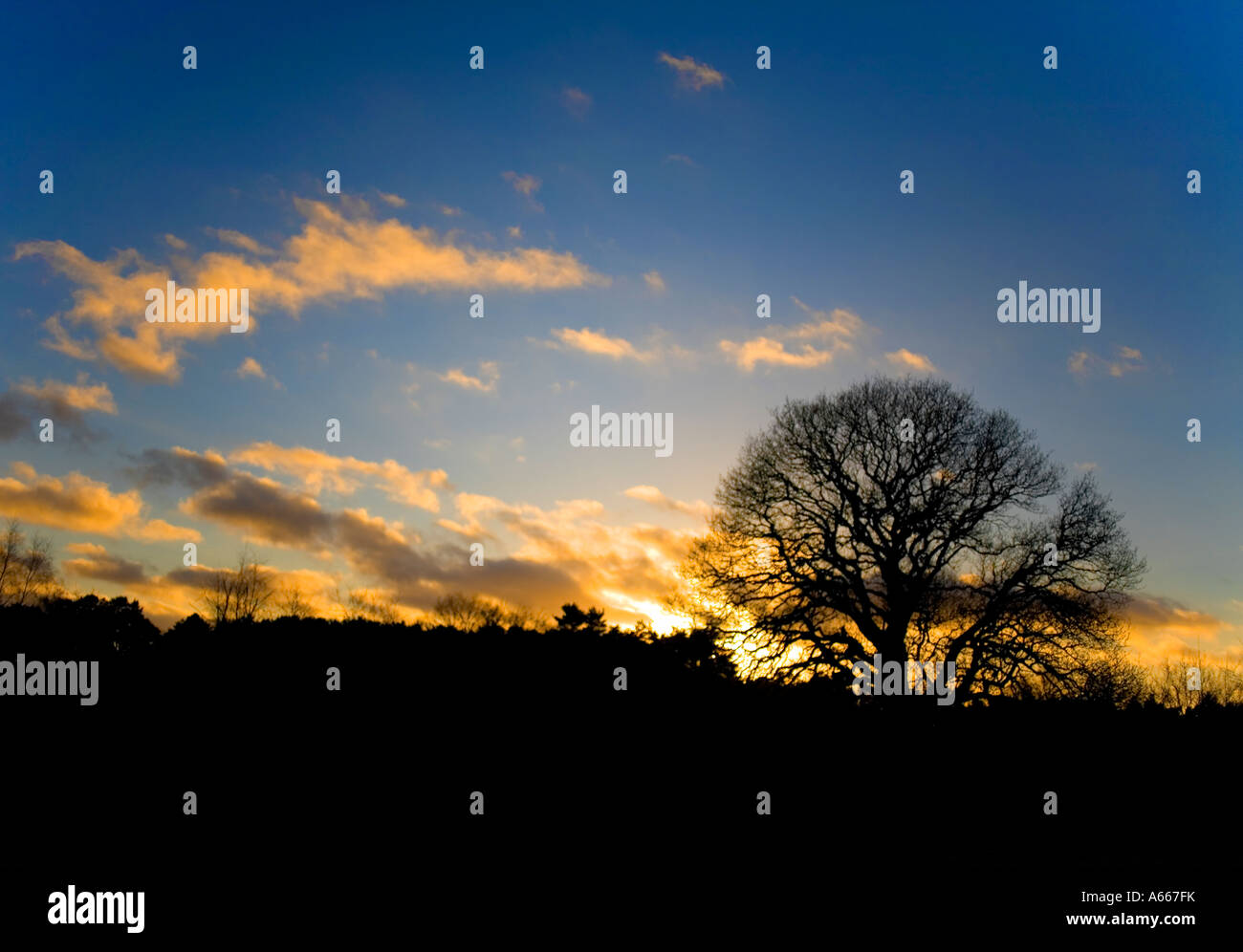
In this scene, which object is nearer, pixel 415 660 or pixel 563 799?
pixel 563 799

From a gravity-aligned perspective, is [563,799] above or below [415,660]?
below

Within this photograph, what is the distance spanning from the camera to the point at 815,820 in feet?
32.8

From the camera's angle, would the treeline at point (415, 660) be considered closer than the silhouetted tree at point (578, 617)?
Yes

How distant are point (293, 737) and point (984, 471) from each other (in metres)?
21.5

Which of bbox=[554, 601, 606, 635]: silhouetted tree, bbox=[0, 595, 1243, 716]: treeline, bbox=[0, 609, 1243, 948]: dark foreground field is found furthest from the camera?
bbox=[554, 601, 606, 635]: silhouetted tree

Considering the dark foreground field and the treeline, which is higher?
the treeline

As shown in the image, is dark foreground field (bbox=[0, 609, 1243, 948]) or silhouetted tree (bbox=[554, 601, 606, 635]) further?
silhouetted tree (bbox=[554, 601, 606, 635])

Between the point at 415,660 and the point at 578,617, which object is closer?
the point at 415,660

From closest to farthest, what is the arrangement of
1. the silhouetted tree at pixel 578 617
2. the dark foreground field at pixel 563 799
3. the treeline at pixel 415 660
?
1. the dark foreground field at pixel 563 799
2. the treeline at pixel 415 660
3. the silhouetted tree at pixel 578 617

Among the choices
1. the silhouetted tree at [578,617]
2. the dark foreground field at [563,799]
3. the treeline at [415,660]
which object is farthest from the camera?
the silhouetted tree at [578,617]

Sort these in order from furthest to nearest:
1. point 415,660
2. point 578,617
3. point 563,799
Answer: point 578,617, point 415,660, point 563,799

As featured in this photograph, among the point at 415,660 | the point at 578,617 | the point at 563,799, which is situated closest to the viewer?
the point at 563,799
